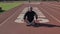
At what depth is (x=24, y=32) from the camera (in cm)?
1484

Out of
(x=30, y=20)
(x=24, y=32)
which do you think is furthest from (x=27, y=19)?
(x=24, y=32)

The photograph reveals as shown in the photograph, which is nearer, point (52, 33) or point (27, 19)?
point (52, 33)

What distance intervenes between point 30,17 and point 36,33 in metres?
4.67

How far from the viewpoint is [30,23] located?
18562 millimetres

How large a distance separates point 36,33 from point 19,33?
1020 millimetres

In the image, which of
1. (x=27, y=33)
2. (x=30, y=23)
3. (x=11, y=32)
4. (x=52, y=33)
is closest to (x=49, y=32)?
(x=52, y=33)

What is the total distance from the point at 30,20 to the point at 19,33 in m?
4.65

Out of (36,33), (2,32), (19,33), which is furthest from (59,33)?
(2,32)

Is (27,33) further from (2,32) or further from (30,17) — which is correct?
(30,17)

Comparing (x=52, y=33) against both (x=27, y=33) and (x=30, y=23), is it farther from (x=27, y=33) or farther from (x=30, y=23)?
(x=30, y=23)

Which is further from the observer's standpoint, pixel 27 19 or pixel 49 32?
pixel 27 19

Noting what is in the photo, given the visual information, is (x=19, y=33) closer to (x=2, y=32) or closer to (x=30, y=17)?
(x=2, y=32)

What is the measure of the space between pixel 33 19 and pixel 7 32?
14.7 feet

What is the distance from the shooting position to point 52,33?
46.7ft
